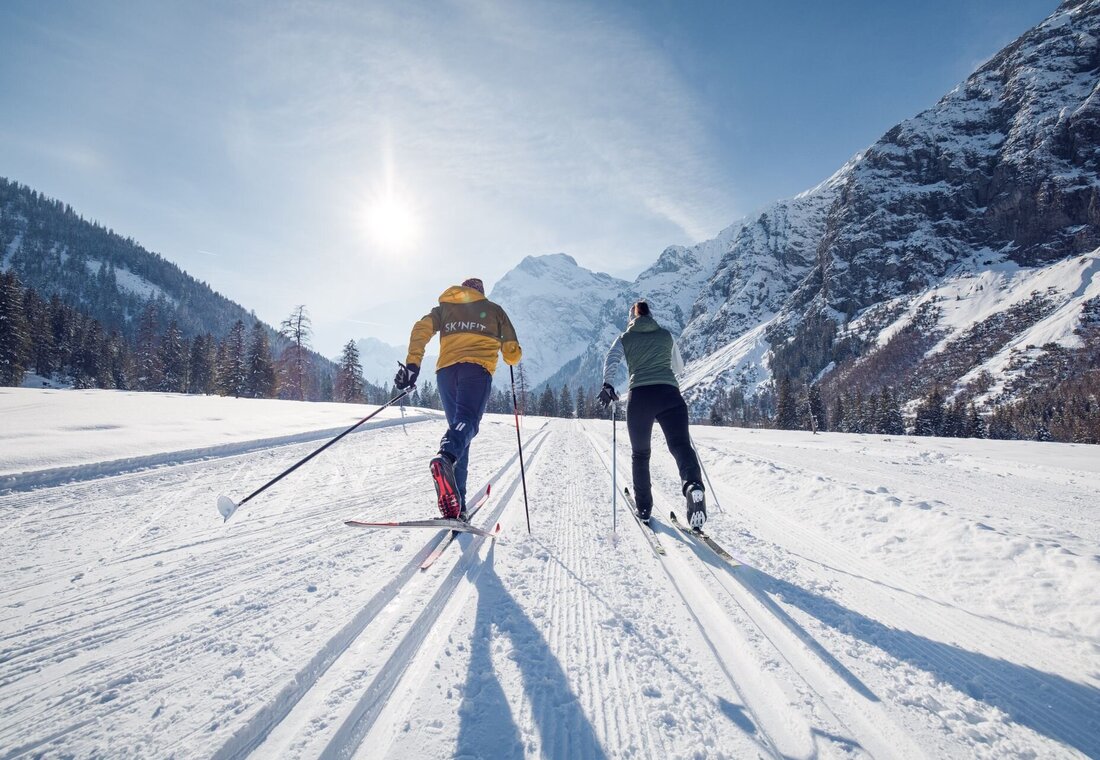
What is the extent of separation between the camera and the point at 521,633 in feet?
8.07

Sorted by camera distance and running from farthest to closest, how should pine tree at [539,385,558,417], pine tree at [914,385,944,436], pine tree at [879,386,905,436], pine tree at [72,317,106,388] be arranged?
pine tree at [539,385,558,417] → pine tree at [914,385,944,436] → pine tree at [879,386,905,436] → pine tree at [72,317,106,388]

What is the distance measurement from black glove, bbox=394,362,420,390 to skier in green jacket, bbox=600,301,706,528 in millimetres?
2074

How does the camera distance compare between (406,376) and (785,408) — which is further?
(785,408)

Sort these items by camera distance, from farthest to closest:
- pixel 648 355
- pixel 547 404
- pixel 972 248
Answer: pixel 972 248, pixel 547 404, pixel 648 355

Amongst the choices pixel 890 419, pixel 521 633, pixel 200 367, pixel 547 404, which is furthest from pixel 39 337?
pixel 890 419

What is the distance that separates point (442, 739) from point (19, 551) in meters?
3.79

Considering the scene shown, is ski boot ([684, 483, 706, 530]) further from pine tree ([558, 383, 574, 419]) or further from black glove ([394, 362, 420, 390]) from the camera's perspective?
pine tree ([558, 383, 574, 419])

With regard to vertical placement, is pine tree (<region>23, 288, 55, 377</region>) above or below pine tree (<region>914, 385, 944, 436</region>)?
above

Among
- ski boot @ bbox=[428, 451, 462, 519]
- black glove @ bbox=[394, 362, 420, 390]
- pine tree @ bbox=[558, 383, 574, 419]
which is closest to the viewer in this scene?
ski boot @ bbox=[428, 451, 462, 519]

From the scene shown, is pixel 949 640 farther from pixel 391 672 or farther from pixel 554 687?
pixel 391 672

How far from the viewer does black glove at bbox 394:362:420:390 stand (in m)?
4.39

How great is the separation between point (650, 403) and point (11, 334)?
51.8 m

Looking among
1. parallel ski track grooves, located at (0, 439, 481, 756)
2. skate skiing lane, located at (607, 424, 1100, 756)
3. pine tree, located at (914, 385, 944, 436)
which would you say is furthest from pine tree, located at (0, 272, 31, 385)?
pine tree, located at (914, 385, 944, 436)

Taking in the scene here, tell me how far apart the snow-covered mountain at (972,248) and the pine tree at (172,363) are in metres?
128
